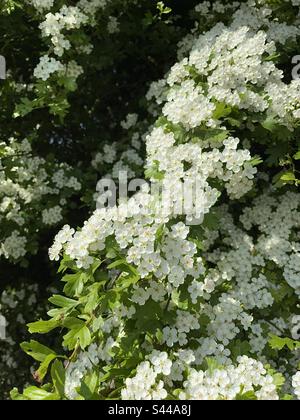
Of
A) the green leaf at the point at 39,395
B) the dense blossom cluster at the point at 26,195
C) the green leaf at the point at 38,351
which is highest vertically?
the dense blossom cluster at the point at 26,195

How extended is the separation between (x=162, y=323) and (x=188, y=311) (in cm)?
16

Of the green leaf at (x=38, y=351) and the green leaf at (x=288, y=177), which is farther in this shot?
the green leaf at (x=288, y=177)

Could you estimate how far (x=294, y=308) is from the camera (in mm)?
3250

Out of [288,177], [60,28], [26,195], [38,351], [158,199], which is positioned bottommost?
[38,351]

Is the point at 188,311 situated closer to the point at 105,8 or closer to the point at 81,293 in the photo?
the point at 81,293

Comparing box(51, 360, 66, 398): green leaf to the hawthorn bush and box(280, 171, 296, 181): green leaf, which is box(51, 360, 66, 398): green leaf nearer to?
the hawthorn bush

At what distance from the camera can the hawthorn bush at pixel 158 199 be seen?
253 cm

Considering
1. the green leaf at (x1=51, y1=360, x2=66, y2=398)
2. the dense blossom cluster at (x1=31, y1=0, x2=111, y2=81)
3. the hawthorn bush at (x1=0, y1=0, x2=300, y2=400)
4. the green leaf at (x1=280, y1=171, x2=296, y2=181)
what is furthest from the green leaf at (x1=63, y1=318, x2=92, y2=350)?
the dense blossom cluster at (x1=31, y1=0, x2=111, y2=81)

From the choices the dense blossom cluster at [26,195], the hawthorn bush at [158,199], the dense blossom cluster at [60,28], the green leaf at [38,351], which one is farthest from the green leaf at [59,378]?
the dense blossom cluster at [60,28]

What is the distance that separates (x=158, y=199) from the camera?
2893 mm

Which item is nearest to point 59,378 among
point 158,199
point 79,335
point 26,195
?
point 79,335

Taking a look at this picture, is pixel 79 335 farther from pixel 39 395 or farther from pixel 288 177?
pixel 288 177

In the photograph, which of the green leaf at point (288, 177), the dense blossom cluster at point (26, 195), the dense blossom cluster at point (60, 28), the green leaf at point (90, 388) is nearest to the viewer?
the green leaf at point (90, 388)

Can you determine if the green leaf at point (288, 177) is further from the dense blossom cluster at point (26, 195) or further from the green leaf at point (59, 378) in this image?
the green leaf at point (59, 378)
